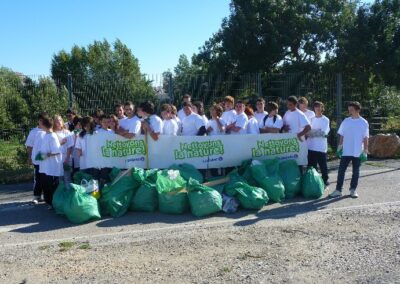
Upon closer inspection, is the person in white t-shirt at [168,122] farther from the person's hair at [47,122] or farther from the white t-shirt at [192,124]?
the person's hair at [47,122]

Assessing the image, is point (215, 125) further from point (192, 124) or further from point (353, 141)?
point (353, 141)

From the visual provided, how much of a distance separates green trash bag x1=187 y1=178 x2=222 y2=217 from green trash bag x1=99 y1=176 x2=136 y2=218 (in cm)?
102

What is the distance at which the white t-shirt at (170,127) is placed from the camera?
29.9 feet

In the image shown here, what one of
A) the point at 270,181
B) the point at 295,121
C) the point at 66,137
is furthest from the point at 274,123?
the point at 66,137

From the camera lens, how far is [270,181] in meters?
8.01

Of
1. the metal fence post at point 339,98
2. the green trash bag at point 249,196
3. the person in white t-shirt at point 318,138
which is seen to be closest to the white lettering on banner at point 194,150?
the person in white t-shirt at point 318,138

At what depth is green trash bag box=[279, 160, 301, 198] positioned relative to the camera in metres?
8.38

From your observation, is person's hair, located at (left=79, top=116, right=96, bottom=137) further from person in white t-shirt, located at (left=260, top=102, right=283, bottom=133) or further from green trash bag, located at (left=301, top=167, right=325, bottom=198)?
green trash bag, located at (left=301, top=167, right=325, bottom=198)

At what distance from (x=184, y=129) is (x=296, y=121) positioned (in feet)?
7.17

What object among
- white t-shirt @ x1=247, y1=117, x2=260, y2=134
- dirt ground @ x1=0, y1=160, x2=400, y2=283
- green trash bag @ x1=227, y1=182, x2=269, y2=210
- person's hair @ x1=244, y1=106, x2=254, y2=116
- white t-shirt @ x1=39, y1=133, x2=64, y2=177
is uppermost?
person's hair @ x1=244, y1=106, x2=254, y2=116

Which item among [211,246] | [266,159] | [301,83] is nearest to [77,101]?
[266,159]

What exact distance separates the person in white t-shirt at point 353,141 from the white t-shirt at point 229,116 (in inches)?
82.1

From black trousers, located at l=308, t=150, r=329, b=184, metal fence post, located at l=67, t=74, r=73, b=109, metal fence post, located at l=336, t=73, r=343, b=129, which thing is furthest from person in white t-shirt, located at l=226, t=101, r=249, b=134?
metal fence post, located at l=336, t=73, r=343, b=129

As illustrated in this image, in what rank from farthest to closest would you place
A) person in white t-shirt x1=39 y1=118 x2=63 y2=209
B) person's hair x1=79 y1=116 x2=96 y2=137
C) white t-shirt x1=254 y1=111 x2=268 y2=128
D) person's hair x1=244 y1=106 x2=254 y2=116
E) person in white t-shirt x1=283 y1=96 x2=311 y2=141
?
person's hair x1=244 y1=106 x2=254 y2=116
white t-shirt x1=254 y1=111 x2=268 y2=128
person in white t-shirt x1=283 y1=96 x2=311 y2=141
person's hair x1=79 y1=116 x2=96 y2=137
person in white t-shirt x1=39 y1=118 x2=63 y2=209
